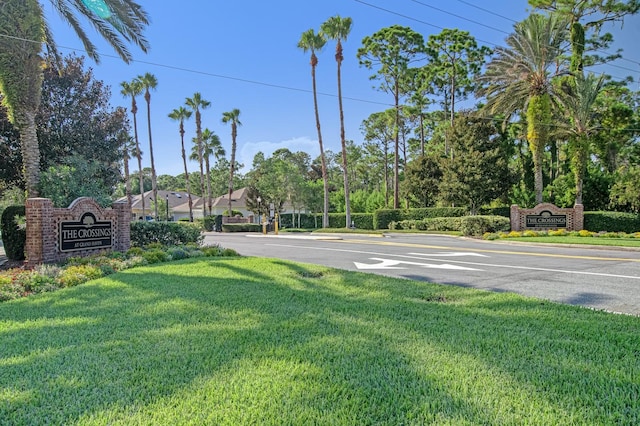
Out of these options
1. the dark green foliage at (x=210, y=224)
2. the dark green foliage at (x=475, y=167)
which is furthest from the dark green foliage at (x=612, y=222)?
the dark green foliage at (x=210, y=224)

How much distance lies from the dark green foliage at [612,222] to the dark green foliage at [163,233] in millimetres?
21602

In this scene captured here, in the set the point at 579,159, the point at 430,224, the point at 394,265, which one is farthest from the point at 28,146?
the point at 579,159

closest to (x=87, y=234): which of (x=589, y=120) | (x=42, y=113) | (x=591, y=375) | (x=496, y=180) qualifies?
(x=42, y=113)

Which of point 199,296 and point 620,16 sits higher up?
point 620,16

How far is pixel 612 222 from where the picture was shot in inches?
891

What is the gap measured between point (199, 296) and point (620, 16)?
32707mm

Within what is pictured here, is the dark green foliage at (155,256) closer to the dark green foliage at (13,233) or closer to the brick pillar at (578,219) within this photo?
the dark green foliage at (13,233)

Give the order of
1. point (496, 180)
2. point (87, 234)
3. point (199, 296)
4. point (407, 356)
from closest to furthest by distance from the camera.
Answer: point (407, 356) < point (199, 296) < point (87, 234) < point (496, 180)

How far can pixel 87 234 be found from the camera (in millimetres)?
10750

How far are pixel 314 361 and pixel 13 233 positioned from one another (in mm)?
11339

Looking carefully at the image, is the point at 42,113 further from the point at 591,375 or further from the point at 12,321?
the point at 591,375

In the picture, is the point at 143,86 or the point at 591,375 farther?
the point at 143,86

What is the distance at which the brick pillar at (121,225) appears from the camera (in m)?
11.8

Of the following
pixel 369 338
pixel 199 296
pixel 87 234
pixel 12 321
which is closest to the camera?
pixel 369 338
